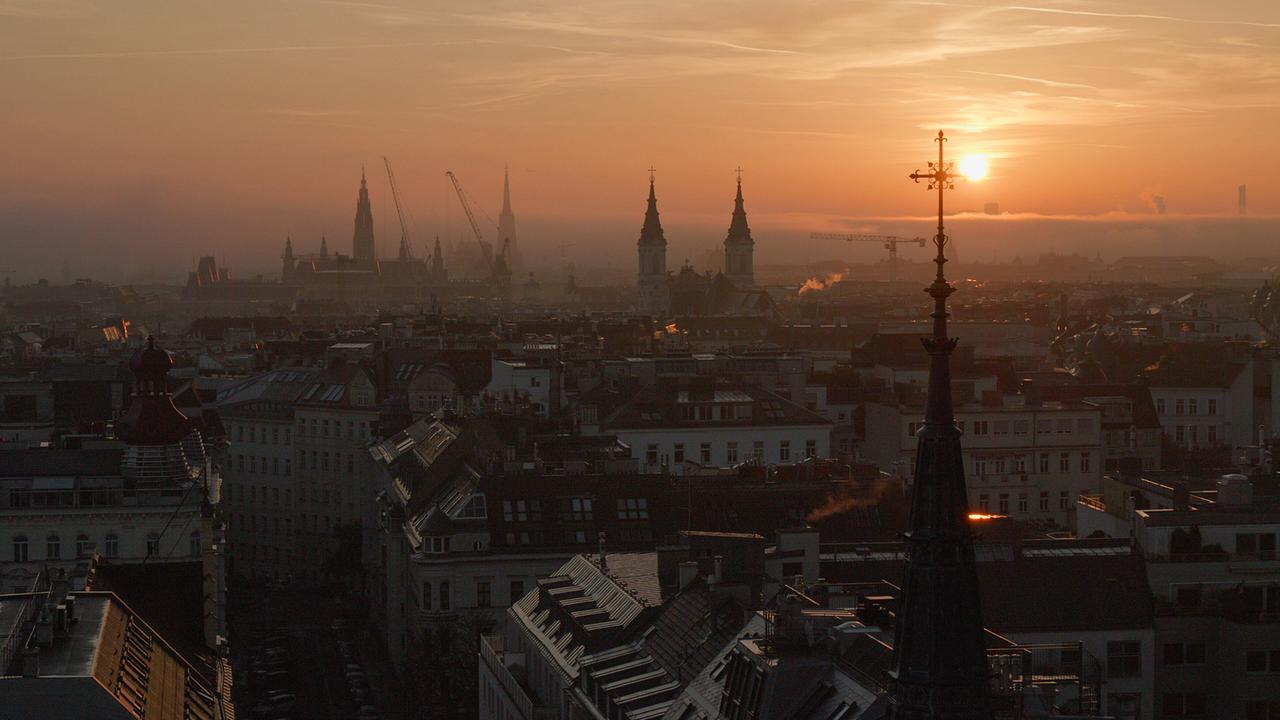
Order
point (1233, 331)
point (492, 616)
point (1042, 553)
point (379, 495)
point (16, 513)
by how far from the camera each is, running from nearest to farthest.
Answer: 1. point (1042, 553)
2. point (16, 513)
3. point (492, 616)
4. point (379, 495)
5. point (1233, 331)

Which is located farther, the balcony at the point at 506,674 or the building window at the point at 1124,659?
the balcony at the point at 506,674

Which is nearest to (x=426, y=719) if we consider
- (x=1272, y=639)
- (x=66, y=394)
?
(x=1272, y=639)

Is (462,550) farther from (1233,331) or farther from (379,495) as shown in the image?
(1233,331)

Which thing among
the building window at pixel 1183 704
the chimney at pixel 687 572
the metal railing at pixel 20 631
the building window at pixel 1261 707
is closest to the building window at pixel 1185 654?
the building window at pixel 1183 704

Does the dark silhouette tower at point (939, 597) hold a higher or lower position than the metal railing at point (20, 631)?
higher

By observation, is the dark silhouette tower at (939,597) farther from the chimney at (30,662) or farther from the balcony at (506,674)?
the balcony at (506,674)

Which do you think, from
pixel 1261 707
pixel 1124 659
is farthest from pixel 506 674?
pixel 1261 707

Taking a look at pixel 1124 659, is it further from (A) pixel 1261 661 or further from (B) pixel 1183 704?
(A) pixel 1261 661

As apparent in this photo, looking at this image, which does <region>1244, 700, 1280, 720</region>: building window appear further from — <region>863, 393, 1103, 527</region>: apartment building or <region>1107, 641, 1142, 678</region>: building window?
<region>863, 393, 1103, 527</region>: apartment building
